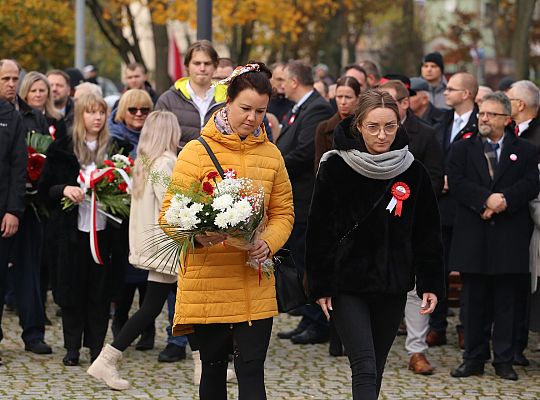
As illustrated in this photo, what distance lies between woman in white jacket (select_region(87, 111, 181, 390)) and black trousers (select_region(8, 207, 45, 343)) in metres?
1.41

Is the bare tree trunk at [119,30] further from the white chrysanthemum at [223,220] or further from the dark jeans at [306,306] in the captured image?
the white chrysanthemum at [223,220]

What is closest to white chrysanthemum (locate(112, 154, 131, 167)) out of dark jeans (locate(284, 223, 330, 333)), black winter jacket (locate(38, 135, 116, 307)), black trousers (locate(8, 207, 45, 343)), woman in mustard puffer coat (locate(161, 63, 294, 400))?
black winter jacket (locate(38, 135, 116, 307))

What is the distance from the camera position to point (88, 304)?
9.79m

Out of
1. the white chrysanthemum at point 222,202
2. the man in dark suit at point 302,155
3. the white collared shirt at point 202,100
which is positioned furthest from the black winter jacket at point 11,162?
the white chrysanthemum at point 222,202

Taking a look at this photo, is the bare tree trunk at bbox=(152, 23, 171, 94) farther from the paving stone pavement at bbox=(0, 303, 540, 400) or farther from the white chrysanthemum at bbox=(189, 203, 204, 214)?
the white chrysanthemum at bbox=(189, 203, 204, 214)

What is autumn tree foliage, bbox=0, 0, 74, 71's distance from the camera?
2569cm

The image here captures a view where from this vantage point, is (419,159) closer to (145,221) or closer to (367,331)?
(145,221)

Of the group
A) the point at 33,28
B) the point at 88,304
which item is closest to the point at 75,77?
the point at 88,304

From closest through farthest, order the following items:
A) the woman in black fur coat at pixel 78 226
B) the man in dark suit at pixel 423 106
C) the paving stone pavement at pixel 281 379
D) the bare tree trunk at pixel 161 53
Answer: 1. the paving stone pavement at pixel 281 379
2. the woman in black fur coat at pixel 78 226
3. the man in dark suit at pixel 423 106
4. the bare tree trunk at pixel 161 53

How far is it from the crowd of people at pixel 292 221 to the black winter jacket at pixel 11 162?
1 centimetres

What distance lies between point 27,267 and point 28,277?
9 cm

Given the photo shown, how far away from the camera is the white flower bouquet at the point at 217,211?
20.2 ft

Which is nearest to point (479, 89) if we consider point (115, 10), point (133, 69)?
point (133, 69)

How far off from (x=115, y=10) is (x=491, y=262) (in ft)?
66.3
